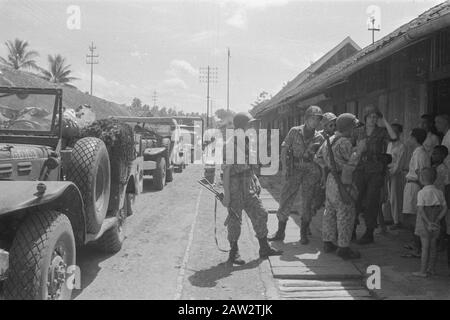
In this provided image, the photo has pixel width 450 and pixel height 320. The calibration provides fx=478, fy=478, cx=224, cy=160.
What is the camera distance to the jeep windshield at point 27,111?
516cm

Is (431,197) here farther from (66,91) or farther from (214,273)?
(66,91)

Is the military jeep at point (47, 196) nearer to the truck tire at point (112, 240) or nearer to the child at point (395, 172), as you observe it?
the truck tire at point (112, 240)

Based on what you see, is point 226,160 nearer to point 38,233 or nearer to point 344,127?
point 344,127

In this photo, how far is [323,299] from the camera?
4.46 metres

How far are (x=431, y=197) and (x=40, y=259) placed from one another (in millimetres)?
3710

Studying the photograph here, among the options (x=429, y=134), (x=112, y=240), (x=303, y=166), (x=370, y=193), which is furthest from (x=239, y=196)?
(x=429, y=134)

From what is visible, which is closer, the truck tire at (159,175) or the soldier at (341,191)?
the soldier at (341,191)

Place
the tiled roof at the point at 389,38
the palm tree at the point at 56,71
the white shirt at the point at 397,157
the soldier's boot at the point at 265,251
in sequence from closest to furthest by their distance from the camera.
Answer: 1. the tiled roof at the point at 389,38
2. the soldier's boot at the point at 265,251
3. the white shirt at the point at 397,157
4. the palm tree at the point at 56,71

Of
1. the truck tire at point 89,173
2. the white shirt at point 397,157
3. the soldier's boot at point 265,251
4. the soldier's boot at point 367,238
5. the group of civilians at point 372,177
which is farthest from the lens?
the white shirt at point 397,157

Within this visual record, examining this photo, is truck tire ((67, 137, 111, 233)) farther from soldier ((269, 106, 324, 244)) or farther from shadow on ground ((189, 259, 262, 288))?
soldier ((269, 106, 324, 244))

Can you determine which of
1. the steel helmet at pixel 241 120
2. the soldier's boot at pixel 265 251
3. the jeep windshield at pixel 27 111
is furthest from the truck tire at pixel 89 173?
the soldier's boot at pixel 265 251

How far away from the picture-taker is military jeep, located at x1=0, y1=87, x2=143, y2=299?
3361mm

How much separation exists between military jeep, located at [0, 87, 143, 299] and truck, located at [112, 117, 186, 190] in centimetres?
502

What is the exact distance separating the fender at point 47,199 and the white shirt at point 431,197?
132 inches
